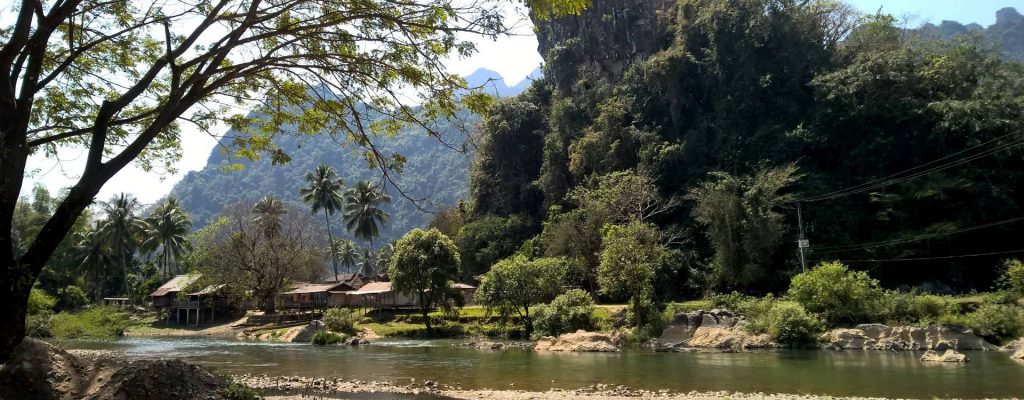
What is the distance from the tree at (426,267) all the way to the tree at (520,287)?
4925mm

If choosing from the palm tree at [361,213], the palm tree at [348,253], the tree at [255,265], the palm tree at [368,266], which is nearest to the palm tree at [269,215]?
the tree at [255,265]

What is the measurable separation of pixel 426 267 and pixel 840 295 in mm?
26694

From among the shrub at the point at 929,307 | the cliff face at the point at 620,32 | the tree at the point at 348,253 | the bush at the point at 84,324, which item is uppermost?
the cliff face at the point at 620,32

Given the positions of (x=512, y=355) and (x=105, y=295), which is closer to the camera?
(x=512, y=355)

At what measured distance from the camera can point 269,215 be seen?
62.6 meters

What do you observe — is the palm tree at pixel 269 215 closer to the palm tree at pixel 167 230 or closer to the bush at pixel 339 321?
the palm tree at pixel 167 230

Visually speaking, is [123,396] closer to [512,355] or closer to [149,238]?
[512,355]

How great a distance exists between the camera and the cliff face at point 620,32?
59688mm

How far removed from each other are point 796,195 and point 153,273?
263 ft

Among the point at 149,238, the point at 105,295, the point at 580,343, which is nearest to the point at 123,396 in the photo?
the point at 580,343

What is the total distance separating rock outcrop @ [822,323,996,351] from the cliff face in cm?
3837

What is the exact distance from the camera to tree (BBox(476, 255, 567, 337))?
124 ft

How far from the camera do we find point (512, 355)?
27.3m

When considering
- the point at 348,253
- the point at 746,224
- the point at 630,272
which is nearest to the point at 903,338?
the point at 630,272
